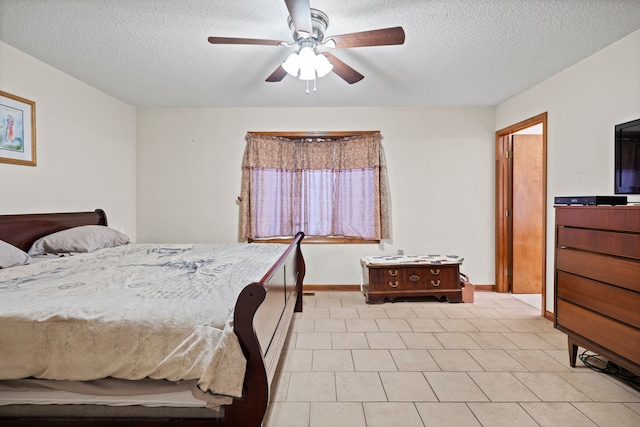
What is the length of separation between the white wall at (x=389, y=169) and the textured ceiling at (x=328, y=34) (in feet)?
1.75

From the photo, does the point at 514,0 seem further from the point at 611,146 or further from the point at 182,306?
the point at 182,306

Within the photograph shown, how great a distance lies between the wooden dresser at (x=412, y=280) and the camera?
3.78 m

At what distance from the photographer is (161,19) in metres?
2.23

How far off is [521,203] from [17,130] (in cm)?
539

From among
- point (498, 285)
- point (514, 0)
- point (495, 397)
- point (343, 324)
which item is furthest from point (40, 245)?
point (498, 285)

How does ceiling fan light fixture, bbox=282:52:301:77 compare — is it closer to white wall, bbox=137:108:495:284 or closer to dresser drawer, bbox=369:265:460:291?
white wall, bbox=137:108:495:284

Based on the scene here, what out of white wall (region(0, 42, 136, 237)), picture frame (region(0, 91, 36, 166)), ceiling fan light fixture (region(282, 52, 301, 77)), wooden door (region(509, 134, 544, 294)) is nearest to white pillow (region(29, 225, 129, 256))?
white wall (region(0, 42, 136, 237))

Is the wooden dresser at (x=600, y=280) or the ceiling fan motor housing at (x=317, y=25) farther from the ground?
the ceiling fan motor housing at (x=317, y=25)

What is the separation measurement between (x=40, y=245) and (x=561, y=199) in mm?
4103

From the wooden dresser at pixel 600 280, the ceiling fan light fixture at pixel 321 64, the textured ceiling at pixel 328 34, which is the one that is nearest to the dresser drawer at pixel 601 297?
the wooden dresser at pixel 600 280

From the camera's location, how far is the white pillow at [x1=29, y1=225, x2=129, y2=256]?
2664 millimetres

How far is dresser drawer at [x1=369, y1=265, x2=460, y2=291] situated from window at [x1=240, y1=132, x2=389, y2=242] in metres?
0.58

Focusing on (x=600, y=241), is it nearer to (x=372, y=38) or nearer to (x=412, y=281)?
(x=372, y=38)

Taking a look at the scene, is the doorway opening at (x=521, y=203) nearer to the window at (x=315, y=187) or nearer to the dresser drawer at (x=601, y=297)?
the window at (x=315, y=187)
